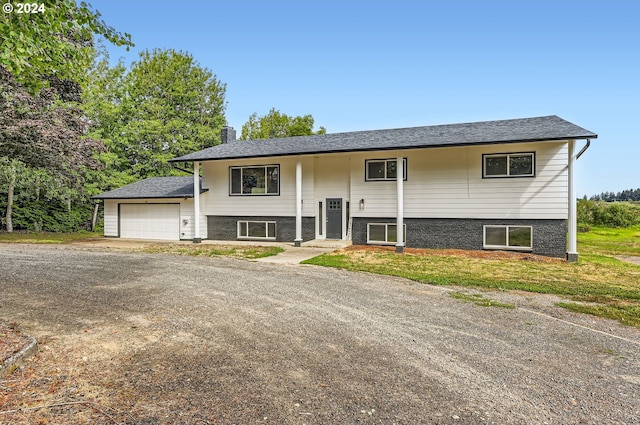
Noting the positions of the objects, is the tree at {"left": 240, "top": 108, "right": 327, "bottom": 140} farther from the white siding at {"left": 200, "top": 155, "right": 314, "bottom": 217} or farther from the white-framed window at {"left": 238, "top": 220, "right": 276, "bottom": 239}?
the white-framed window at {"left": 238, "top": 220, "right": 276, "bottom": 239}

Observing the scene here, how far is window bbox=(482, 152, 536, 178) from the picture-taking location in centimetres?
1288

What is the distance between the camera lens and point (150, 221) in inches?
733

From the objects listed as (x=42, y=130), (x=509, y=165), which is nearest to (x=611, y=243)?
(x=509, y=165)

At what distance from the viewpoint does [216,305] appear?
5.97m

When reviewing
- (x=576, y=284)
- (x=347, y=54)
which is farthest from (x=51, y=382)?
(x=347, y=54)

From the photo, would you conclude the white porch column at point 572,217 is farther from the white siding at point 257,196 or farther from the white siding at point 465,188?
the white siding at point 257,196

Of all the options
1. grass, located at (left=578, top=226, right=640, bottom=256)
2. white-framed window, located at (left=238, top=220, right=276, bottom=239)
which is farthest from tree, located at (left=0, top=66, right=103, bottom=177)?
grass, located at (left=578, top=226, right=640, bottom=256)

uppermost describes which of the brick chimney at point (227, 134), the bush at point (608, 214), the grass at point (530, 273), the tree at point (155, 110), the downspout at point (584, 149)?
the tree at point (155, 110)

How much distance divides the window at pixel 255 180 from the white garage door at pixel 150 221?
10.9 ft

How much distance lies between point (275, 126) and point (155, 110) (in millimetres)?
13910

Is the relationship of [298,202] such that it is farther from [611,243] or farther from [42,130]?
[611,243]

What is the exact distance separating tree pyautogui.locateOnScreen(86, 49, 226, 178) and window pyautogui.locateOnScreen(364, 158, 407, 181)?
62.6 feet

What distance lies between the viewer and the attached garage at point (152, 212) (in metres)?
17.7

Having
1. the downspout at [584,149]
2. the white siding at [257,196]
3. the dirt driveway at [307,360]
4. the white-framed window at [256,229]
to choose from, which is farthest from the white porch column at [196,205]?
the downspout at [584,149]
